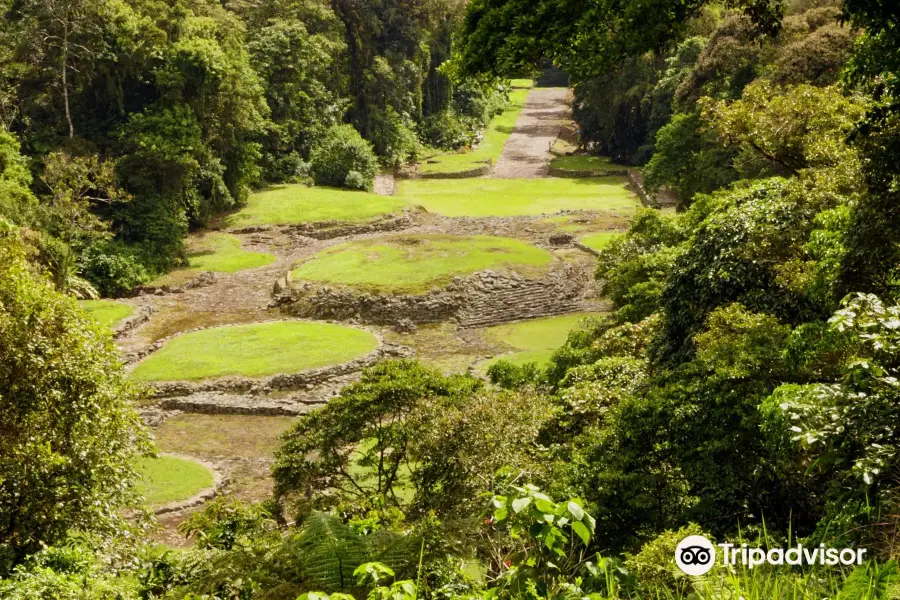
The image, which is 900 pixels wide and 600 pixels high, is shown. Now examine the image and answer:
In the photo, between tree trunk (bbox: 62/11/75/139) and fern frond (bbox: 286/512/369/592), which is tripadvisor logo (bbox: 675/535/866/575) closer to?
fern frond (bbox: 286/512/369/592)

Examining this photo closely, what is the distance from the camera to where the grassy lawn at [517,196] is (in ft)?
163

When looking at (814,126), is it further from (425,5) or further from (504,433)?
(425,5)

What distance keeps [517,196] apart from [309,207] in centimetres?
1434

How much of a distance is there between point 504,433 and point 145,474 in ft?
33.6

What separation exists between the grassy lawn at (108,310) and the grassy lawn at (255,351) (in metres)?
3.02

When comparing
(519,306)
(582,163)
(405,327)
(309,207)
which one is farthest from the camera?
(582,163)

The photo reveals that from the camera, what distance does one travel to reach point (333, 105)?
57.5m

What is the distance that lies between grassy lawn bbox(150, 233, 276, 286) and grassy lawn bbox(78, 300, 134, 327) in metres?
3.90

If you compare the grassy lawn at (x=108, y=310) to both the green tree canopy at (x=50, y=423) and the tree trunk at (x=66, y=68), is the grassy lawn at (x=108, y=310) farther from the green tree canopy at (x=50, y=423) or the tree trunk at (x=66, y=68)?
the green tree canopy at (x=50, y=423)

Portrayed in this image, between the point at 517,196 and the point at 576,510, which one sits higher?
the point at 576,510

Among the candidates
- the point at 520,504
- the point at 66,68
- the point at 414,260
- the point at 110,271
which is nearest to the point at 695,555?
the point at 520,504

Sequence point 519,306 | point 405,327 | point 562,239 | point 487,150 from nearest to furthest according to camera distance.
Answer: point 405,327
point 519,306
point 562,239
point 487,150

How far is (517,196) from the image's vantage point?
53.6 meters

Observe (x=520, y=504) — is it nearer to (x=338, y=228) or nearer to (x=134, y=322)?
(x=134, y=322)
